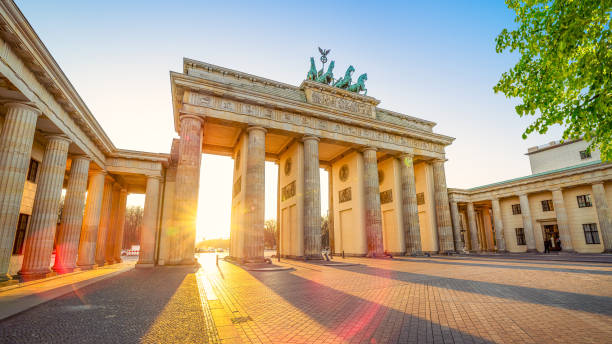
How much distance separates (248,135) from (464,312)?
64.4 ft

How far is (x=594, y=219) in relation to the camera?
30.0 meters

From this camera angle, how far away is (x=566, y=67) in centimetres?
765

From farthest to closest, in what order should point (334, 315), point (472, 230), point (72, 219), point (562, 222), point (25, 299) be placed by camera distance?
point (472, 230)
point (562, 222)
point (72, 219)
point (25, 299)
point (334, 315)

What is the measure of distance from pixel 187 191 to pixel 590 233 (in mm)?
41475

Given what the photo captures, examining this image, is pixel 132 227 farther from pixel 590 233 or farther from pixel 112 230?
pixel 590 233

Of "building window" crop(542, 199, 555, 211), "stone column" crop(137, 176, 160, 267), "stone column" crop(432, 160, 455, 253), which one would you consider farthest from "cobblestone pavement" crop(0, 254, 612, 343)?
"building window" crop(542, 199, 555, 211)

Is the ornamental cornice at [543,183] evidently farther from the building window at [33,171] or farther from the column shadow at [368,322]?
the building window at [33,171]

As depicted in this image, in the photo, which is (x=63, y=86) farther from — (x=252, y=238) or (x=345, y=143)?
(x=345, y=143)

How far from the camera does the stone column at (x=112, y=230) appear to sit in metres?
24.3

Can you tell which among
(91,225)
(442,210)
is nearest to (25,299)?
(91,225)

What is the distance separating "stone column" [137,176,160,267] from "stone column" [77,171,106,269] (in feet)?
A: 9.73

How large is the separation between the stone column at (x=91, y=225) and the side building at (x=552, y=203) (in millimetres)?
36649

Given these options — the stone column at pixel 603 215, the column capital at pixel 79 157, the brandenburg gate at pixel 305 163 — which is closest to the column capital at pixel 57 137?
the column capital at pixel 79 157

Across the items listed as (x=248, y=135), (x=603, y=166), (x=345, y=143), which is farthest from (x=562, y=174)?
(x=248, y=135)
